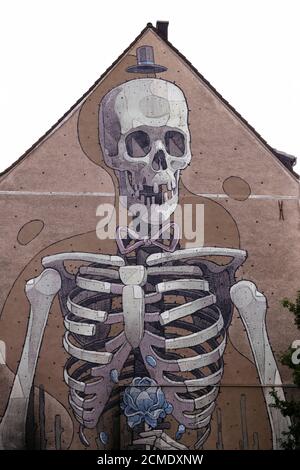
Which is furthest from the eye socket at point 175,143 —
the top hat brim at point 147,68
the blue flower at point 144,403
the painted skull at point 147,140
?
the blue flower at point 144,403

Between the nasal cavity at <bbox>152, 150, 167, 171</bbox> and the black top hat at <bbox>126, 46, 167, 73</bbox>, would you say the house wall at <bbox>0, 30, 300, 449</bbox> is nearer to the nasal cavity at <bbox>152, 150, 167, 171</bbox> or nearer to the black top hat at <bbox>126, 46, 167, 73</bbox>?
the black top hat at <bbox>126, 46, 167, 73</bbox>

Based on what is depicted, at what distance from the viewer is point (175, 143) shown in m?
24.5

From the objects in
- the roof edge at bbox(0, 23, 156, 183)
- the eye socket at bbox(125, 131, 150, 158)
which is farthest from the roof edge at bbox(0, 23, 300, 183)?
the eye socket at bbox(125, 131, 150, 158)

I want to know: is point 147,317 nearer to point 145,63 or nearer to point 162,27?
point 145,63

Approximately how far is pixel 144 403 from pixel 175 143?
6.69m

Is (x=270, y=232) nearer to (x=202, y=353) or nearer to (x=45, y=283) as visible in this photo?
(x=202, y=353)

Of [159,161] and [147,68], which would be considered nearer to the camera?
[159,161]

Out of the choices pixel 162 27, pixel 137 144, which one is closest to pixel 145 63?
pixel 162 27

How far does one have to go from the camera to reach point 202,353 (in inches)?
904

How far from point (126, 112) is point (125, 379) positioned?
6865 millimetres

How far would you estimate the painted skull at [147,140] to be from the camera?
24000 millimetres

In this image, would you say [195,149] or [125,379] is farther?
[195,149]

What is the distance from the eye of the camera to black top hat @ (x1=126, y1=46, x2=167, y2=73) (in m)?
24.9

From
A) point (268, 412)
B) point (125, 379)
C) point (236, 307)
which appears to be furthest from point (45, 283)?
point (268, 412)
